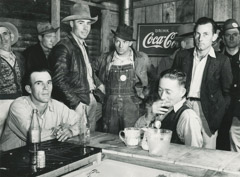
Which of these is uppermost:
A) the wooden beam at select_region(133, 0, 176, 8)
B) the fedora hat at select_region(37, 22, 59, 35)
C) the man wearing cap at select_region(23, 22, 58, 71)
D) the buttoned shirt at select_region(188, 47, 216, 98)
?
the wooden beam at select_region(133, 0, 176, 8)

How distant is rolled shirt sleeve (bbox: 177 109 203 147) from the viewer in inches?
90.4

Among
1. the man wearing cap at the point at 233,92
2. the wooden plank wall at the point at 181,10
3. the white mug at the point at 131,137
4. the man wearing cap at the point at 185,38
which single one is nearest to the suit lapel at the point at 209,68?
the man wearing cap at the point at 233,92

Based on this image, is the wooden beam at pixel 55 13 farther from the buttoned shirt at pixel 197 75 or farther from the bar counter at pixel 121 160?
the bar counter at pixel 121 160

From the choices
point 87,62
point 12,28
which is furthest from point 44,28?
point 87,62

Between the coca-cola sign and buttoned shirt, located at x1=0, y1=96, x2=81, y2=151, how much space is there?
10.2ft

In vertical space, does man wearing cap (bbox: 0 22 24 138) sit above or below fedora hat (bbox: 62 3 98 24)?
below

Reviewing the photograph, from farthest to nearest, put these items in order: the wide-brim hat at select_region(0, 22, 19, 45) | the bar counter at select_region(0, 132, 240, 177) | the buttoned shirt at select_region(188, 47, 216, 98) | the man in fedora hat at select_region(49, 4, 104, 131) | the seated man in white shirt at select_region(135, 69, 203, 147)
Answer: the wide-brim hat at select_region(0, 22, 19, 45) < the man in fedora hat at select_region(49, 4, 104, 131) < the buttoned shirt at select_region(188, 47, 216, 98) < the seated man in white shirt at select_region(135, 69, 203, 147) < the bar counter at select_region(0, 132, 240, 177)

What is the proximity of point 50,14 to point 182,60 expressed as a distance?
2.44m

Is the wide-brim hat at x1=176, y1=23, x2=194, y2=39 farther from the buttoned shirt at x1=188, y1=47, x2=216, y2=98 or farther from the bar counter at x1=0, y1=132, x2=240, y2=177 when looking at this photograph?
the bar counter at x1=0, y1=132, x2=240, y2=177

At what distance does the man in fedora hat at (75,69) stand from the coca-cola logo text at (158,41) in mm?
1983

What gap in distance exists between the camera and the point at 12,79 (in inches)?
146

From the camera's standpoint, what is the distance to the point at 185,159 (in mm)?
1750

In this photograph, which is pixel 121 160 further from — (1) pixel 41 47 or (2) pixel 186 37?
(2) pixel 186 37

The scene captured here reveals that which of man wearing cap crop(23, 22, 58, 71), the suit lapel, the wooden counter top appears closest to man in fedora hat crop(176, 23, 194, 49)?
the suit lapel
